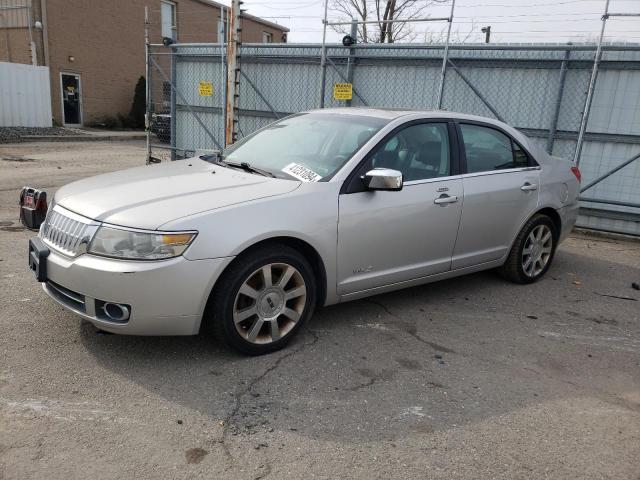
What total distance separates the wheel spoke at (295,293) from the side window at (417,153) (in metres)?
1.03

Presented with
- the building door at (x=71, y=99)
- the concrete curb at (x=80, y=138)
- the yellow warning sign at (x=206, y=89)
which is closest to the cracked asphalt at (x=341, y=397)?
the yellow warning sign at (x=206, y=89)

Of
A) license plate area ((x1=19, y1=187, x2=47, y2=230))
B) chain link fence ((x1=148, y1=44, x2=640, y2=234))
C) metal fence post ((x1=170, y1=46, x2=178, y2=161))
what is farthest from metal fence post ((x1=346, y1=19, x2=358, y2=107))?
license plate area ((x1=19, y1=187, x2=47, y2=230))

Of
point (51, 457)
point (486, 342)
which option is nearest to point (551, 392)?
point (486, 342)

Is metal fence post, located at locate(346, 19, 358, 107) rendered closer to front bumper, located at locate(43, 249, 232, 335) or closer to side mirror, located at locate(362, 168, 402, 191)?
side mirror, located at locate(362, 168, 402, 191)

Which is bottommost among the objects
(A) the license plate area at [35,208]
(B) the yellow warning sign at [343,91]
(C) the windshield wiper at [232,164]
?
(A) the license plate area at [35,208]

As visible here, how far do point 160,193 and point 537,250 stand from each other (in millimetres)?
3802

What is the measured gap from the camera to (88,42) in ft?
75.7

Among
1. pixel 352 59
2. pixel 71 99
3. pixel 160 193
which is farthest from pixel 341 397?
pixel 71 99

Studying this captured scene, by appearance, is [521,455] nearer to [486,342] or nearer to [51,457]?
[486,342]

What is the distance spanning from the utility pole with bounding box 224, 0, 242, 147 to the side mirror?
6341 millimetres

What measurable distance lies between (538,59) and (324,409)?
23.1 feet

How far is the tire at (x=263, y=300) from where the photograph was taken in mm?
3352

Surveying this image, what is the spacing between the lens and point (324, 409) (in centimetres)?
306

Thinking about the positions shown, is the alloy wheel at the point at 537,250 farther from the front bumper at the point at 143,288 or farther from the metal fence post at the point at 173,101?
the metal fence post at the point at 173,101
